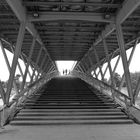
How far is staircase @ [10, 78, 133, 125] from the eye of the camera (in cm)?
1008

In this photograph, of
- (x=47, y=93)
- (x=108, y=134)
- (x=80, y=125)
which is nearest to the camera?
(x=108, y=134)

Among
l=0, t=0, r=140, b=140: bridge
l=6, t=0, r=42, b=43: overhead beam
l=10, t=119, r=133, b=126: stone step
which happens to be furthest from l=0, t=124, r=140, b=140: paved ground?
l=6, t=0, r=42, b=43: overhead beam

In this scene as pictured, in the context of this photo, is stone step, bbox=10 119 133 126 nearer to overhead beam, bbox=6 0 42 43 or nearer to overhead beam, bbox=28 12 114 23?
overhead beam, bbox=6 0 42 43

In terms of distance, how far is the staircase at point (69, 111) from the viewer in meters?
10.1

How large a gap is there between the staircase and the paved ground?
671 millimetres

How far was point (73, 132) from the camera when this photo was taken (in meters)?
8.53

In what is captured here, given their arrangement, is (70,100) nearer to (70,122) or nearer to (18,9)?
(70,122)

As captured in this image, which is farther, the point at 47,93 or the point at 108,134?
the point at 47,93

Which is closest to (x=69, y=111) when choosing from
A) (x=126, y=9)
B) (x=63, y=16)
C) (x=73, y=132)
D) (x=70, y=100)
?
(x=70, y=100)

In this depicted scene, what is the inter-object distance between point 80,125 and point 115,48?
61.1 feet

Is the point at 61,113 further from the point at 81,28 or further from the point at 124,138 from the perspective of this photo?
Answer: the point at 81,28

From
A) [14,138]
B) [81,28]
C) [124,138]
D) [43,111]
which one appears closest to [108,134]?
[124,138]

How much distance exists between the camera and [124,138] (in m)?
7.74

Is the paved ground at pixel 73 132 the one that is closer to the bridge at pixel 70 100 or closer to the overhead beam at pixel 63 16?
the bridge at pixel 70 100
